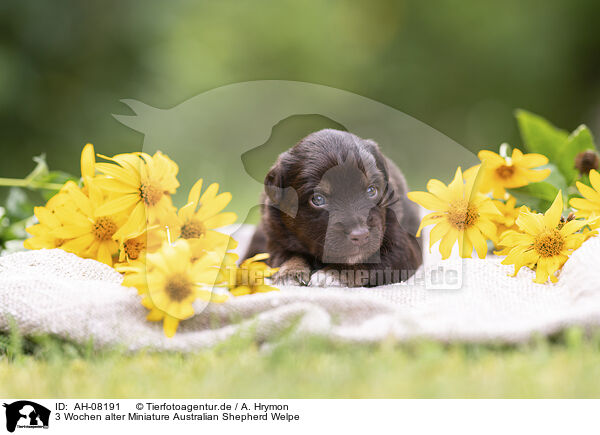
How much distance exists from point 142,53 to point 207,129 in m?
3.88

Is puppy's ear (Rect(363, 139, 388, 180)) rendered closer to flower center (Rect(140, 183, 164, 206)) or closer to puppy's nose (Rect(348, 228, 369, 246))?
puppy's nose (Rect(348, 228, 369, 246))

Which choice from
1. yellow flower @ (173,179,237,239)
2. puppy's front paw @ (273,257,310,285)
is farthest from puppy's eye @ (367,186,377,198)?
yellow flower @ (173,179,237,239)

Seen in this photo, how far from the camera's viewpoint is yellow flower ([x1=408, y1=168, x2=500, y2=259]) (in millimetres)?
2215

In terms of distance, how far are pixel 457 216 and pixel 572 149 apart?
784 mm

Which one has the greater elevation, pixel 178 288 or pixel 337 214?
pixel 337 214

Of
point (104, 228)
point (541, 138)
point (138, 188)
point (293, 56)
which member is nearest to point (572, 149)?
point (541, 138)

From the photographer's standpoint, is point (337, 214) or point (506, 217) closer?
point (337, 214)

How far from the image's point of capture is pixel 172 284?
1.76m

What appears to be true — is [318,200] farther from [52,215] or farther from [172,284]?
[52,215]

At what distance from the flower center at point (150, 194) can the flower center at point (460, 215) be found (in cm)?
108

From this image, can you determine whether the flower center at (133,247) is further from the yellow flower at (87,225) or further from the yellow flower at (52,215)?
the yellow flower at (52,215)

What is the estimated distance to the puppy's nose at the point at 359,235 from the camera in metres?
2.02
